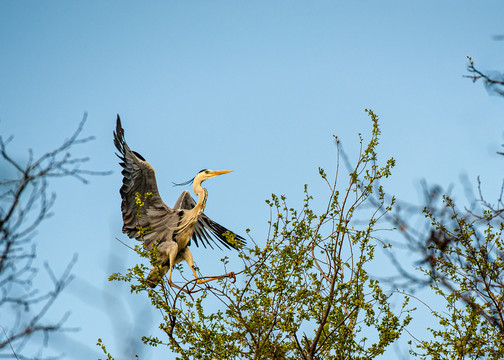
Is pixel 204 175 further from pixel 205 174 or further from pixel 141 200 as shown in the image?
pixel 141 200

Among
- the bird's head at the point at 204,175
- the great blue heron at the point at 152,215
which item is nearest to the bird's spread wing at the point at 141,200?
the great blue heron at the point at 152,215

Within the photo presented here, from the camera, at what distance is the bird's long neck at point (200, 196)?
8.17 meters

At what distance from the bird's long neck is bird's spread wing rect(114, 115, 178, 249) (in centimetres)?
34

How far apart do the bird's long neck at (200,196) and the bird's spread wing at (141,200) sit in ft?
1.12

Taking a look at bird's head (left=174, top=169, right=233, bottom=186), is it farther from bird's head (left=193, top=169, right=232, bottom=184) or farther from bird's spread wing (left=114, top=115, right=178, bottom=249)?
bird's spread wing (left=114, top=115, right=178, bottom=249)

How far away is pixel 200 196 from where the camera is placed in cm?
835

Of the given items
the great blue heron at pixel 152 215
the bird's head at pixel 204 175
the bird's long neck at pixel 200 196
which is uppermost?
the bird's head at pixel 204 175

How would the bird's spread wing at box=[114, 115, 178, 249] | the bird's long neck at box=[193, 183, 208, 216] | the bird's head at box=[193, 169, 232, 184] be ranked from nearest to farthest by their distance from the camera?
the bird's spread wing at box=[114, 115, 178, 249], the bird's long neck at box=[193, 183, 208, 216], the bird's head at box=[193, 169, 232, 184]

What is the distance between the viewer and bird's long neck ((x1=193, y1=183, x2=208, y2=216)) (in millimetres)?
8172

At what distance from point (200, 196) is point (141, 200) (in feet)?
2.89

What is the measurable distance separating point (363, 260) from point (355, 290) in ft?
0.91

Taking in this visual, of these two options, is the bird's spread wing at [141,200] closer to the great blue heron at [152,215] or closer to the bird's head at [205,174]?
the great blue heron at [152,215]

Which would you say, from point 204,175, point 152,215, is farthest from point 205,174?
point 152,215

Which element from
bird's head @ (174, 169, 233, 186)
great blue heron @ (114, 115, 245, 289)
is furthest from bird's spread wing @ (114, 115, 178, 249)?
bird's head @ (174, 169, 233, 186)
